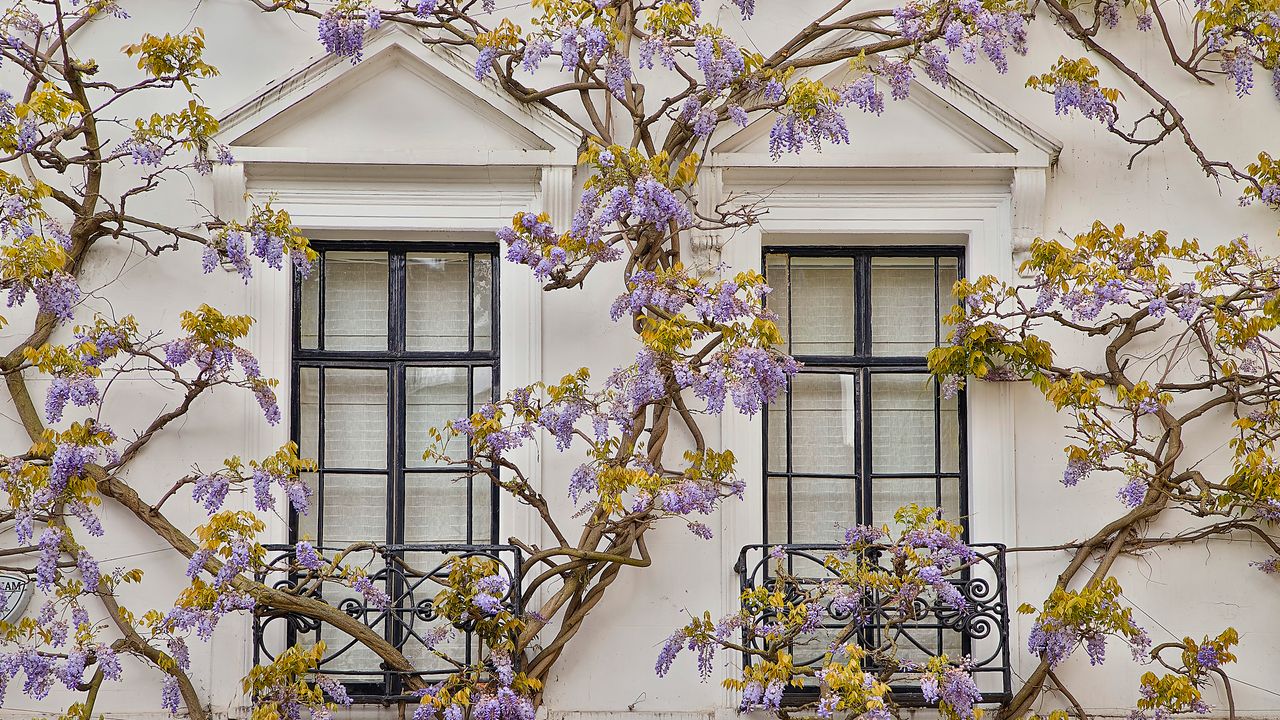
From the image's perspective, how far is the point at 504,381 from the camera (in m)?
6.30

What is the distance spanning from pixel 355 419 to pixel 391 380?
24cm

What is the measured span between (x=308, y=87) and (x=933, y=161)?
9.36 feet

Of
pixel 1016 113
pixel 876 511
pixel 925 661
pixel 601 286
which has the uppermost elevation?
pixel 1016 113

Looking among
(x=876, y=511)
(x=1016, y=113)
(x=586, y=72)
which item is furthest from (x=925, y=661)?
(x=586, y=72)

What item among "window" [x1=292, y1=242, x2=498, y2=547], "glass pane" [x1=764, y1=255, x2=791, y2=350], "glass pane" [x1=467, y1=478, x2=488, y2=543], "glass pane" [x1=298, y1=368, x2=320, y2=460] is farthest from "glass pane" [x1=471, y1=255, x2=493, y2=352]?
"glass pane" [x1=764, y1=255, x2=791, y2=350]

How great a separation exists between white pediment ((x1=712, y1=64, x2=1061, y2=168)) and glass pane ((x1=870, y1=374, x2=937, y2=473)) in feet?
3.32

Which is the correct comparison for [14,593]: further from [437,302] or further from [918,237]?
[918,237]

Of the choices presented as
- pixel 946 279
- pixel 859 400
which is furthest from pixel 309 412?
pixel 946 279

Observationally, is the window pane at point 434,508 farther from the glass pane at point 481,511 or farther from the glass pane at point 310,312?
the glass pane at point 310,312

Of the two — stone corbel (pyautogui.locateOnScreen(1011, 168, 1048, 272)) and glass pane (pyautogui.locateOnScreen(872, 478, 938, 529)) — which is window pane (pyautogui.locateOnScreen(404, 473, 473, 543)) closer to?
glass pane (pyautogui.locateOnScreen(872, 478, 938, 529))

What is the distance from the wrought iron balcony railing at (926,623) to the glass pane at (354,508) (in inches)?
65.2

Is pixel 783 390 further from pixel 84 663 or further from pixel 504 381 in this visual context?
pixel 84 663

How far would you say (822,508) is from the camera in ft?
21.2

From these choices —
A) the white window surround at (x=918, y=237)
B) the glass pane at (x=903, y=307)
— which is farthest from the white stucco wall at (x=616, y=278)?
the glass pane at (x=903, y=307)
